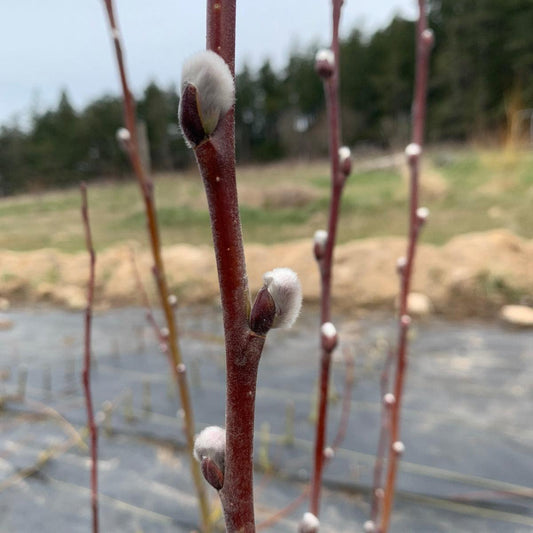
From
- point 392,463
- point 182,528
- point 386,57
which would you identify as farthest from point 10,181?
point 386,57

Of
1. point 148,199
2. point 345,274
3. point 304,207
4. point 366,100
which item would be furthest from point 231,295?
point 366,100

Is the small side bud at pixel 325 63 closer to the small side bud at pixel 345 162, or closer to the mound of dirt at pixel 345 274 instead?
the small side bud at pixel 345 162

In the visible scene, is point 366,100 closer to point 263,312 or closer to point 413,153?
point 413,153

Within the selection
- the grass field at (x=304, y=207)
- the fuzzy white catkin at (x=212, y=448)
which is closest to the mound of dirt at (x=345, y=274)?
the grass field at (x=304, y=207)

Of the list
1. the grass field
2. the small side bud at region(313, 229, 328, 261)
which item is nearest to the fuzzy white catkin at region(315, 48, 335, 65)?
the small side bud at region(313, 229, 328, 261)

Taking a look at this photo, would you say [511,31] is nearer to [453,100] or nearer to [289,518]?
[453,100]

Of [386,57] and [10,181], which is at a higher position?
[386,57]

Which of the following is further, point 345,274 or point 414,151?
point 345,274
